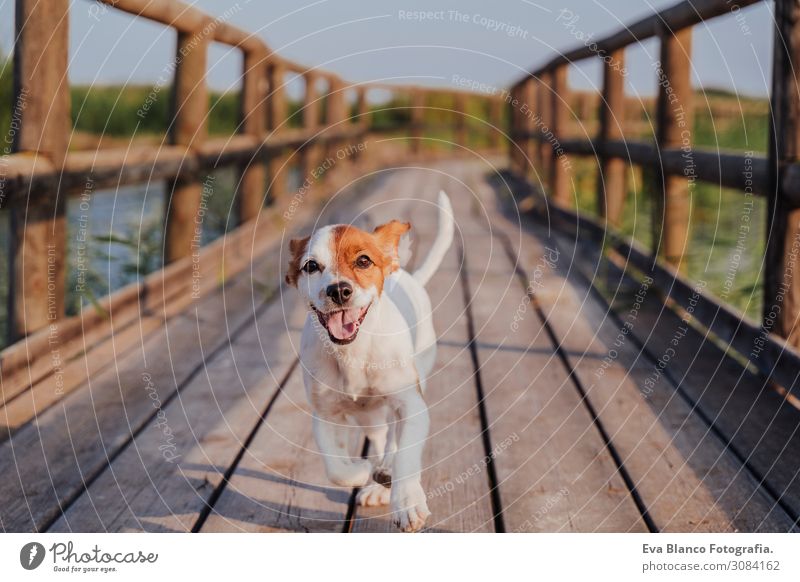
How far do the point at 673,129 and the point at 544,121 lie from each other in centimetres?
451

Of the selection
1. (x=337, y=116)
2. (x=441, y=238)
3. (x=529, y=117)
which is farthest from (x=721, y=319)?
(x=337, y=116)

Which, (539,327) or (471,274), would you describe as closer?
(539,327)

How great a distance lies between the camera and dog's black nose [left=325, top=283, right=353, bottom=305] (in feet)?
6.59

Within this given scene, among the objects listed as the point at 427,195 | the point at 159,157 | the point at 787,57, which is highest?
the point at 787,57

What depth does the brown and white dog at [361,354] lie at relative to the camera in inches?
81.7

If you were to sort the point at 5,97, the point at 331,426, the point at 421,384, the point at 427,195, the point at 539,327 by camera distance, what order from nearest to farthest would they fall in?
the point at 331,426
the point at 421,384
the point at 539,327
the point at 5,97
the point at 427,195

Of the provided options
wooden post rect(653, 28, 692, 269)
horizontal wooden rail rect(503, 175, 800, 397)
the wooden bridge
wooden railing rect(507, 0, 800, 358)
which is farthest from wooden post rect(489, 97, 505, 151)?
wooden post rect(653, 28, 692, 269)

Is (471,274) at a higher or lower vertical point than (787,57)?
lower

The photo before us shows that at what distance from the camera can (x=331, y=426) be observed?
7.54 feet

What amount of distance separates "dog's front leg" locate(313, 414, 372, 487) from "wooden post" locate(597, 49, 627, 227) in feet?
12.4

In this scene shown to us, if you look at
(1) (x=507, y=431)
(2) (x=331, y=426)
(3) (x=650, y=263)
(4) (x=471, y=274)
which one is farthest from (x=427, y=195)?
(2) (x=331, y=426)

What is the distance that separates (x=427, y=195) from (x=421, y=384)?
6.76m

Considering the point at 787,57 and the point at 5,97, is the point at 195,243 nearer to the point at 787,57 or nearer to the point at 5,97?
the point at 5,97

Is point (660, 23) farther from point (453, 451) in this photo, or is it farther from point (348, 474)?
point (348, 474)
